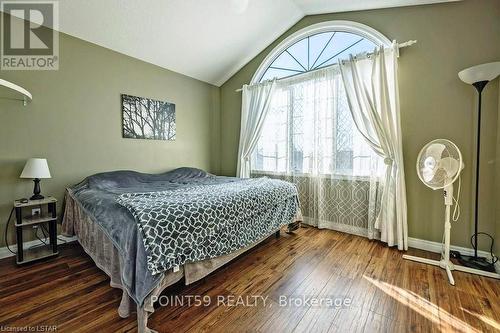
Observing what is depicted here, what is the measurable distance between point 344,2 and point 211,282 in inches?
137

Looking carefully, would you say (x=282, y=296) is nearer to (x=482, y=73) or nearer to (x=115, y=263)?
(x=115, y=263)

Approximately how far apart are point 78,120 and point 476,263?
4507 mm

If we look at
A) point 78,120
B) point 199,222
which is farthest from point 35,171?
point 199,222

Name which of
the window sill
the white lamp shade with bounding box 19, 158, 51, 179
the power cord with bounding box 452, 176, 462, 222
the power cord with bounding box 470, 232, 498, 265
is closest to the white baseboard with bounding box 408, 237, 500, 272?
the power cord with bounding box 470, 232, 498, 265

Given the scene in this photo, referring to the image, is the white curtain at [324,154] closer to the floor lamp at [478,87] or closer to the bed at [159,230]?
the floor lamp at [478,87]

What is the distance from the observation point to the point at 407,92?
8.32 ft

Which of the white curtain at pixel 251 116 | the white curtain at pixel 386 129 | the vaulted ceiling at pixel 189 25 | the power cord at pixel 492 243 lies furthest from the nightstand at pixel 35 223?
the power cord at pixel 492 243

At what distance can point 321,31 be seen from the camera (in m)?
3.23

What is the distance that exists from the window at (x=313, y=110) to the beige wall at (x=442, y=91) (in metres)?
0.39

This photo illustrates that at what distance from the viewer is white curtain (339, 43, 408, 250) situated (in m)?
2.47

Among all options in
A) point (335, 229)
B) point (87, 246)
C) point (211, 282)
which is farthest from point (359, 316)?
point (87, 246)

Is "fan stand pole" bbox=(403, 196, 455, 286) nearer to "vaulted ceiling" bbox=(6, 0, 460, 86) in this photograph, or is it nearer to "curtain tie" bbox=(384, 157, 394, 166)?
"curtain tie" bbox=(384, 157, 394, 166)

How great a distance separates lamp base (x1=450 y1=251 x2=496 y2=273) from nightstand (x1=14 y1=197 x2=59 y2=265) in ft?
13.3

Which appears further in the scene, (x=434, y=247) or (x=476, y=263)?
(x=434, y=247)
